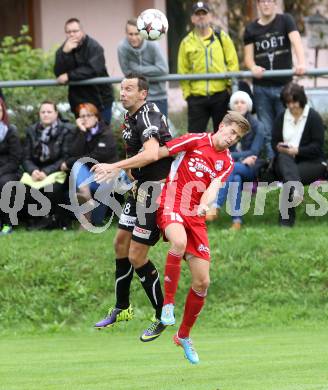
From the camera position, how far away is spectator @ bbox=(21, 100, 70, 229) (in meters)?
15.2

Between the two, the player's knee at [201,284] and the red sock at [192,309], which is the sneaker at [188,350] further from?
the player's knee at [201,284]

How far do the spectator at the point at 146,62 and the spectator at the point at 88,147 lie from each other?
0.83m

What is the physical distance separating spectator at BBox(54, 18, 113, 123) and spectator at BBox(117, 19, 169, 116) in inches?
13.2

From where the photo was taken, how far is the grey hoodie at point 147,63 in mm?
15555

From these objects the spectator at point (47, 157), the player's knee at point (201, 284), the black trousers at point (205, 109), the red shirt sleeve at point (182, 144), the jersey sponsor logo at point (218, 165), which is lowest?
the player's knee at point (201, 284)

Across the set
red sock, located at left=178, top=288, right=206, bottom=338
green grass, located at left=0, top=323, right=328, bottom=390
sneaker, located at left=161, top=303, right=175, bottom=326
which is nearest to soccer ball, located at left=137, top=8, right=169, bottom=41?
green grass, located at left=0, top=323, right=328, bottom=390

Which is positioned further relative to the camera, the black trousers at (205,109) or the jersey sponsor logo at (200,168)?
the black trousers at (205,109)

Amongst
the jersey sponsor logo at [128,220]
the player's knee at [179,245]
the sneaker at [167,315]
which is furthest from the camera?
the jersey sponsor logo at [128,220]

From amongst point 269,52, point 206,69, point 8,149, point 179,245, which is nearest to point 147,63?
point 206,69

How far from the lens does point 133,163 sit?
10.5 meters

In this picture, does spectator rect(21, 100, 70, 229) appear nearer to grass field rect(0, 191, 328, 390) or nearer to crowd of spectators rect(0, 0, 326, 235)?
crowd of spectators rect(0, 0, 326, 235)

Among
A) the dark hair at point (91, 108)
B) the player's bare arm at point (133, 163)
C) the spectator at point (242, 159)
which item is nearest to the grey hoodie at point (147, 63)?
the dark hair at point (91, 108)

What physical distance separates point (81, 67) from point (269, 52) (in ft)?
8.21

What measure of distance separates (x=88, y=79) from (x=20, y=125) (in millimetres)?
1522
